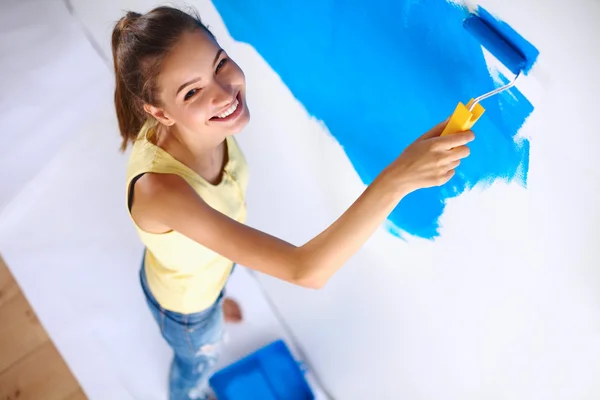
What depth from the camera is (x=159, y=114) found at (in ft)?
2.84

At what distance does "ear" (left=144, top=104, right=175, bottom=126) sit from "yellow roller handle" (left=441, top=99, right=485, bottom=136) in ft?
1.39

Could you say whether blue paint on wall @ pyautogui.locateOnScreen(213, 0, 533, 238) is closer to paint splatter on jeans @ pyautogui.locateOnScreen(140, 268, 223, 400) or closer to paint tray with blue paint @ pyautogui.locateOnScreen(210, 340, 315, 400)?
paint splatter on jeans @ pyautogui.locateOnScreen(140, 268, 223, 400)

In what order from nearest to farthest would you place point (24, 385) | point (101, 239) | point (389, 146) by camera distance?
1. point (389, 146)
2. point (24, 385)
3. point (101, 239)

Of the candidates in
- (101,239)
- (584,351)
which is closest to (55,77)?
(101,239)

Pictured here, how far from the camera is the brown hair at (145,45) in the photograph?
0.80 meters

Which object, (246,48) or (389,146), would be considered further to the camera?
(246,48)

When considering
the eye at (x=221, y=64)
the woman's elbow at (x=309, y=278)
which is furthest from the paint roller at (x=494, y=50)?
the eye at (x=221, y=64)

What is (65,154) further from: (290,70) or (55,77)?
(290,70)

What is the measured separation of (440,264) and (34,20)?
1.48 m

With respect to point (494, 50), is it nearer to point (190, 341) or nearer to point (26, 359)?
point (190, 341)

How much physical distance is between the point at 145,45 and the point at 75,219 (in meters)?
1.03

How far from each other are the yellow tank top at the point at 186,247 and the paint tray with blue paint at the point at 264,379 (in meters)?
0.38

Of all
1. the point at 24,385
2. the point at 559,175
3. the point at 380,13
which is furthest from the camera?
the point at 24,385

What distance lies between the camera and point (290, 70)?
1.00 meters
